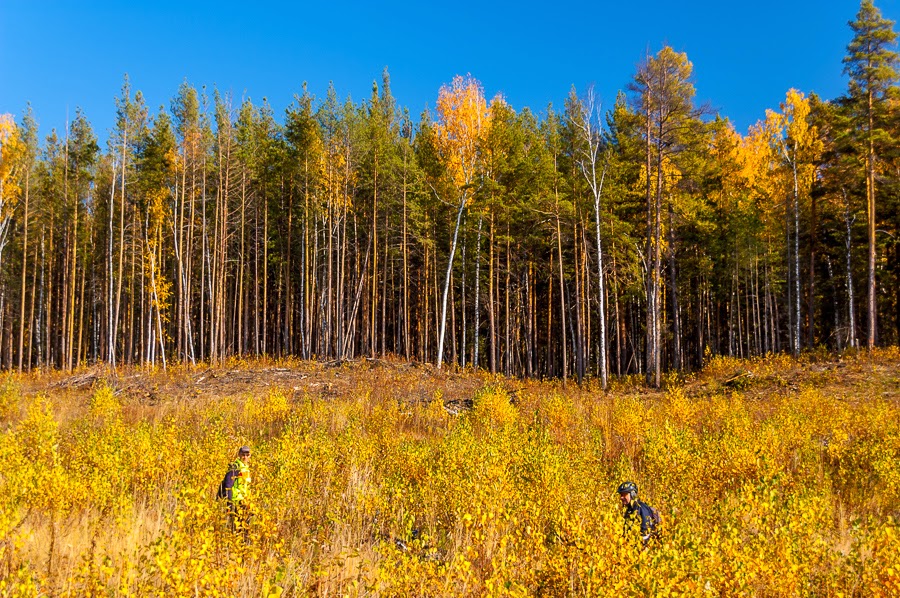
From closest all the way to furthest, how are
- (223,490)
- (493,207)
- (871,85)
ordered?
(223,490) → (871,85) → (493,207)

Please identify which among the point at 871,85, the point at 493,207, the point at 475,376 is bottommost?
the point at 475,376

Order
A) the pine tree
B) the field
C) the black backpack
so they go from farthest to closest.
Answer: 1. the pine tree
2. the black backpack
3. the field

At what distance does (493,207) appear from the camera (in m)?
24.0

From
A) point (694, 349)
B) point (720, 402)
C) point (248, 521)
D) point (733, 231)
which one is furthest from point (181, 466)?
point (694, 349)

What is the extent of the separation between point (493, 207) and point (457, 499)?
18999mm

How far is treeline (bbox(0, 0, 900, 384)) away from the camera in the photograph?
2217 cm

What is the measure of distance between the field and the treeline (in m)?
9.40

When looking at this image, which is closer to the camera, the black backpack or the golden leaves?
the black backpack

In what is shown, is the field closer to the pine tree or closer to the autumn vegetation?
the autumn vegetation

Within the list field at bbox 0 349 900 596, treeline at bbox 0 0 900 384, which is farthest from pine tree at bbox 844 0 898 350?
field at bbox 0 349 900 596

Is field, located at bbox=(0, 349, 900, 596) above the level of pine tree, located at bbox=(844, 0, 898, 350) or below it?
below

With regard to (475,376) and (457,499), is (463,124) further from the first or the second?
(457,499)

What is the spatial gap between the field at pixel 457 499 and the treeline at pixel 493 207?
30.9 ft

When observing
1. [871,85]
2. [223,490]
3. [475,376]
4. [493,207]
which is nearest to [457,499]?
[223,490]
